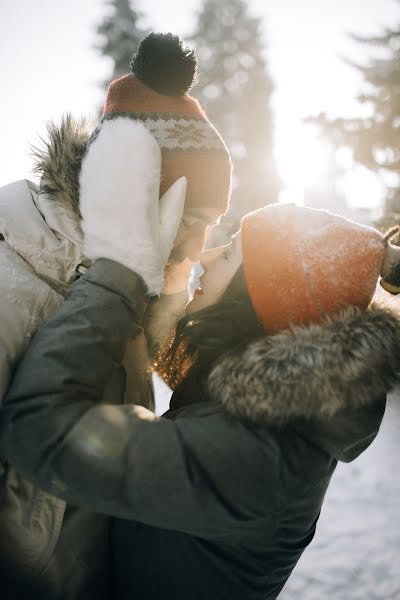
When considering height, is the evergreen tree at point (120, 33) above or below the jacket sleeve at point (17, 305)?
above

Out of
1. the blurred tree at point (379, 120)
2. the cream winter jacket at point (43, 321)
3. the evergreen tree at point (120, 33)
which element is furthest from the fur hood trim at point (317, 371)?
the evergreen tree at point (120, 33)

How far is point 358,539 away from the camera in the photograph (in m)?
3.74

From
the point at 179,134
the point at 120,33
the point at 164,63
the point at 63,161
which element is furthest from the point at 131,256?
the point at 120,33

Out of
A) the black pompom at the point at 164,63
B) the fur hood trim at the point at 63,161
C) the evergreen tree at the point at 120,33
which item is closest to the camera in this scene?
the fur hood trim at the point at 63,161

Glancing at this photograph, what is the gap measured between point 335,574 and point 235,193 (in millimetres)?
17289

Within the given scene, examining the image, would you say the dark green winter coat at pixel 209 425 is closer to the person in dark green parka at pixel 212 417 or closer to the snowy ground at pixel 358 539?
the person in dark green parka at pixel 212 417

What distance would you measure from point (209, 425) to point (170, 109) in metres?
1.35

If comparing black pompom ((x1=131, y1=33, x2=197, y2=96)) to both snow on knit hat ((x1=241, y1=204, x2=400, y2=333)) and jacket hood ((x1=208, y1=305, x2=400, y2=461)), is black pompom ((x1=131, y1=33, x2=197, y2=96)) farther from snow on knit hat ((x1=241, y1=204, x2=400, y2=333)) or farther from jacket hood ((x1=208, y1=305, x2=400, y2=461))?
jacket hood ((x1=208, y1=305, x2=400, y2=461))

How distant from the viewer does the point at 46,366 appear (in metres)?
1.05

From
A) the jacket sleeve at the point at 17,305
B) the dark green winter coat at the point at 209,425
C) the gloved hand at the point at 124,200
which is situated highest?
the gloved hand at the point at 124,200

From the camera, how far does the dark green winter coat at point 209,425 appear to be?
1019 mm

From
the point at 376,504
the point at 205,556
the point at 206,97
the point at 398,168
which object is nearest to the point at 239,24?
the point at 206,97

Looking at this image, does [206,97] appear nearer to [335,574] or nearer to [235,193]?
[235,193]

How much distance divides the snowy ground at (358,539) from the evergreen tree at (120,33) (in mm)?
12239
